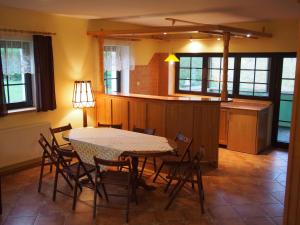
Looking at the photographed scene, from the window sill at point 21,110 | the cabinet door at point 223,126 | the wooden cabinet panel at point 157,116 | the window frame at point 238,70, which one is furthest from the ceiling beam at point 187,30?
the window sill at point 21,110

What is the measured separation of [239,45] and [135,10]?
271 cm

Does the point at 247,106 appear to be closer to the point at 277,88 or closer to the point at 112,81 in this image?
the point at 277,88

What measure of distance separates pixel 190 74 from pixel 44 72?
11.7 feet

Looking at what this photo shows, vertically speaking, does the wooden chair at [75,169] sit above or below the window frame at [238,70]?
below

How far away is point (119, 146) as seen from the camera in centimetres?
396

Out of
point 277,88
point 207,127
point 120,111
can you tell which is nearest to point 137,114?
point 120,111

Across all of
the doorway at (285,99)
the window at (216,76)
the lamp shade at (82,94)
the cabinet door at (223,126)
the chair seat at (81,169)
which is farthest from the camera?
the window at (216,76)

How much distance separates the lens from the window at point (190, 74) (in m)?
7.48

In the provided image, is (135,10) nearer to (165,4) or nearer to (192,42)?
(165,4)

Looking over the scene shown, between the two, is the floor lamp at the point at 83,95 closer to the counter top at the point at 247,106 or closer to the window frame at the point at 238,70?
the counter top at the point at 247,106

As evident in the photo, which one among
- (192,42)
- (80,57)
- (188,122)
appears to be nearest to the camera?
(188,122)

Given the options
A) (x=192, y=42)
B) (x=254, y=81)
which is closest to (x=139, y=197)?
(x=254, y=81)

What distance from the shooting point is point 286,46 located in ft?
20.4

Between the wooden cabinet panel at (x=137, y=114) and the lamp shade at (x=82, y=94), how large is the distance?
30.5 inches
